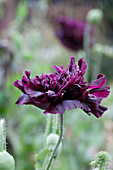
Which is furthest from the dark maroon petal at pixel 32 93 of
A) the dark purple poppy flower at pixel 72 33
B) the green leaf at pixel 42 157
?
the dark purple poppy flower at pixel 72 33

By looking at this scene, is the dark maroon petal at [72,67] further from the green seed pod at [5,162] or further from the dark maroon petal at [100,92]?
the green seed pod at [5,162]

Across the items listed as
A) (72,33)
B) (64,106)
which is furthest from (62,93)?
(72,33)

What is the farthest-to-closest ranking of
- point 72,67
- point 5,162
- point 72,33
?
point 72,33 < point 72,67 < point 5,162

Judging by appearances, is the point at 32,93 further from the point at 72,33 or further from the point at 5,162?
the point at 72,33

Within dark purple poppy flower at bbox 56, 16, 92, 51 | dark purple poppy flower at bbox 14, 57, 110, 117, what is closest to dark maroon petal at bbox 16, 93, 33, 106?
dark purple poppy flower at bbox 14, 57, 110, 117

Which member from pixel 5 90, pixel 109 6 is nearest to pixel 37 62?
pixel 5 90

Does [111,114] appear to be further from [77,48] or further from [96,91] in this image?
[96,91]
